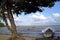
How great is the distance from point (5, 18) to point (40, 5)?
2.70 meters

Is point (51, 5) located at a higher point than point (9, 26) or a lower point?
higher

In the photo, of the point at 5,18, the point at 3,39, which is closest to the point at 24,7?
the point at 5,18

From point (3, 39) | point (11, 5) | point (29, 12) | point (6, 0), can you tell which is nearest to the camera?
point (6, 0)

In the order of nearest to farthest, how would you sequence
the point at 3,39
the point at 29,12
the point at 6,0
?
the point at 6,0, the point at 29,12, the point at 3,39

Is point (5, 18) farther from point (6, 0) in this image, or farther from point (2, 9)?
point (6, 0)

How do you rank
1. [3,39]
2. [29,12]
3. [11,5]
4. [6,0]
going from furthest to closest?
→ [3,39] < [29,12] < [11,5] < [6,0]

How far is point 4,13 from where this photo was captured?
52.7 ft

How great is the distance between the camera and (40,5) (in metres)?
15.4

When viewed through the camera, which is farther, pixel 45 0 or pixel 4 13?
pixel 4 13

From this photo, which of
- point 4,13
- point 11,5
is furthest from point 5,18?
point 11,5

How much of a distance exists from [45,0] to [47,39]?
9.81 ft

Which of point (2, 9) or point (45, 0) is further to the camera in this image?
point (2, 9)

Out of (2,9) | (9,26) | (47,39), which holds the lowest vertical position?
(47,39)

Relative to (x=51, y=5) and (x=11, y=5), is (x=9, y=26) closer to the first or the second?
(x=11, y=5)
